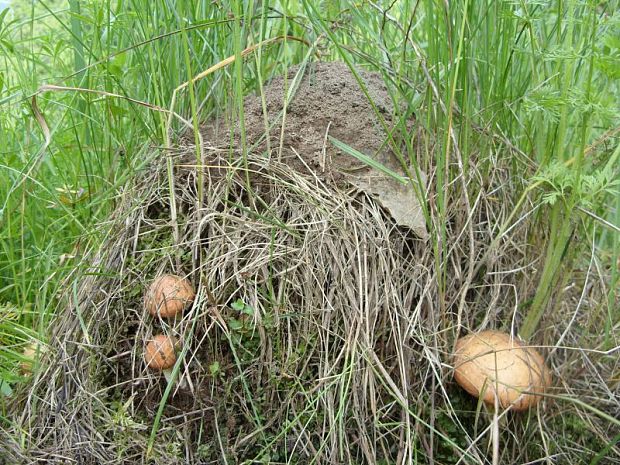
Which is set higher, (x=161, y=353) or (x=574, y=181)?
(x=574, y=181)

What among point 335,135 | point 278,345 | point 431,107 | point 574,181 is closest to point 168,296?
point 278,345

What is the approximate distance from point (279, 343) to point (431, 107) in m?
0.75

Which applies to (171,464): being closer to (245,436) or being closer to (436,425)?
(245,436)

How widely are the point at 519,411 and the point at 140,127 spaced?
4.79 ft

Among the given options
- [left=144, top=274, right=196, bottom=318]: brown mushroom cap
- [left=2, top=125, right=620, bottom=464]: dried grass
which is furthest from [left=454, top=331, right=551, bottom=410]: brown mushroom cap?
[left=144, top=274, right=196, bottom=318]: brown mushroom cap

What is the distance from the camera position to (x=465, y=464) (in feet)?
5.33

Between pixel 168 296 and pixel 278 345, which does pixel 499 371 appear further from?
pixel 168 296

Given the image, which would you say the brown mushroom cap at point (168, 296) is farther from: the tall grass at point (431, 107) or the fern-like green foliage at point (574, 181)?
the fern-like green foliage at point (574, 181)

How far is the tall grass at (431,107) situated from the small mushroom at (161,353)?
364mm

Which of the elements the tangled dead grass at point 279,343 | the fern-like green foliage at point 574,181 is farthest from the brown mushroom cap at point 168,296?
the fern-like green foliage at point 574,181

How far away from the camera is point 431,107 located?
1710 mm

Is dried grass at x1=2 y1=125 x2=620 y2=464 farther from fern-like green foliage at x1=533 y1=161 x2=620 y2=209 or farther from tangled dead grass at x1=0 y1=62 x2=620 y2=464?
fern-like green foliage at x1=533 y1=161 x2=620 y2=209

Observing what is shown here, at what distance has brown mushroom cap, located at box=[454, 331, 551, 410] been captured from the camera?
5.36 feet

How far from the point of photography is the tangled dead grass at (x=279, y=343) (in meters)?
1.59
